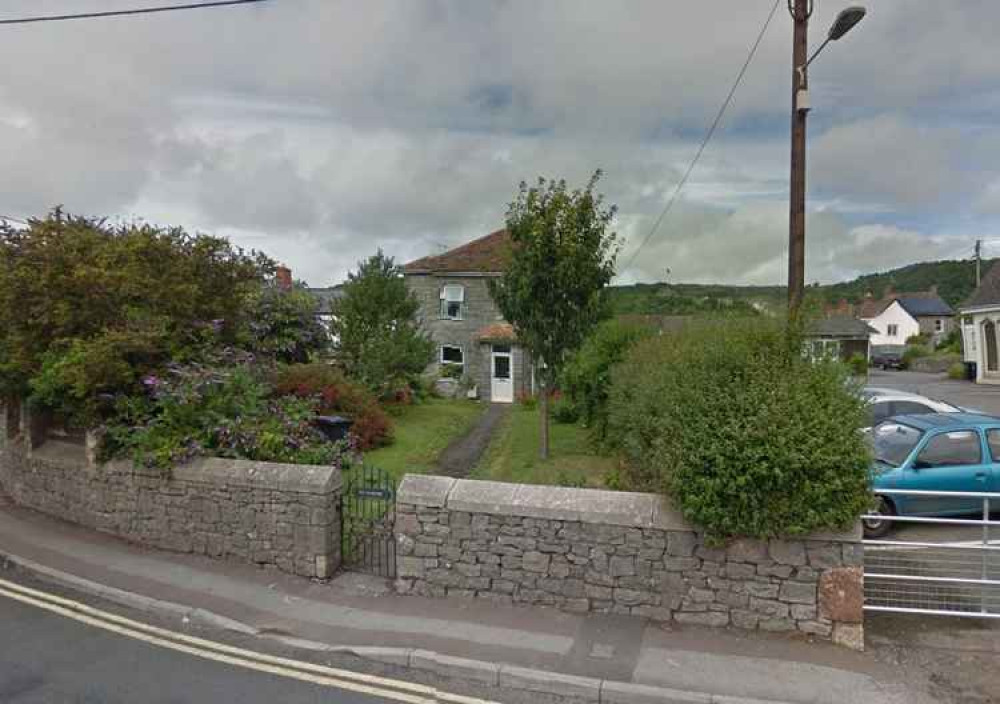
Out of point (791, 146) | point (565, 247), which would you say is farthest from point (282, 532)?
point (791, 146)

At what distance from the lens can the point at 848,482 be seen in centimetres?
489

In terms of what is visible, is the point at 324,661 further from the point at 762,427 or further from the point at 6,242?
the point at 6,242

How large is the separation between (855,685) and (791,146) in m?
7.11

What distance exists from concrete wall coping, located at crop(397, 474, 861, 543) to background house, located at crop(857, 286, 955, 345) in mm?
73038

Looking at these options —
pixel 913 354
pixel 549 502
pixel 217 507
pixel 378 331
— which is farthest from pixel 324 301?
pixel 913 354

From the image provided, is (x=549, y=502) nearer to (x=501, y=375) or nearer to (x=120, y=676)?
(x=120, y=676)

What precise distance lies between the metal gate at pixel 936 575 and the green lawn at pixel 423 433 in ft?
25.1

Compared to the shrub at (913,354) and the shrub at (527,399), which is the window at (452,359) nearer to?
the shrub at (527,399)

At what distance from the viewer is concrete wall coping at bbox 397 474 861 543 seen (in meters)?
5.39

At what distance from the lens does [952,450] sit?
797cm

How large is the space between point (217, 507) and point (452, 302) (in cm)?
2030

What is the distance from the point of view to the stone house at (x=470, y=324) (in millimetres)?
25516

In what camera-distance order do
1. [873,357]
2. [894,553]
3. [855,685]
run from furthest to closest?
[873,357] → [894,553] → [855,685]

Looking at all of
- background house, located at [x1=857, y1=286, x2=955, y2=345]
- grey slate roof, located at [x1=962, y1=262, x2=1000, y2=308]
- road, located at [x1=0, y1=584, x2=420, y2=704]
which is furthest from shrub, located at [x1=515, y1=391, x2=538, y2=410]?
background house, located at [x1=857, y1=286, x2=955, y2=345]
